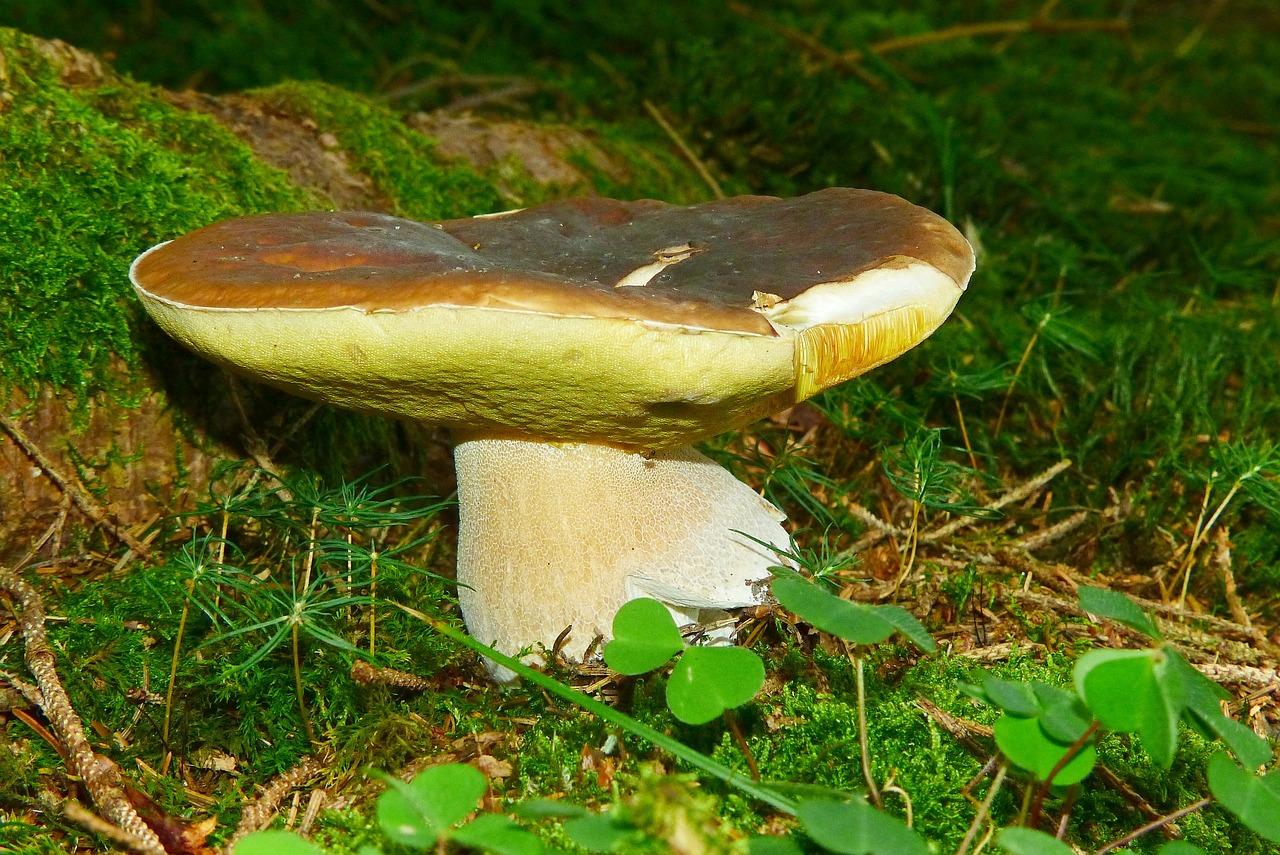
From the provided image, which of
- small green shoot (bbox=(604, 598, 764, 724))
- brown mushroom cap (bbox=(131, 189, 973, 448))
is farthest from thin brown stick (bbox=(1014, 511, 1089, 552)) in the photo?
small green shoot (bbox=(604, 598, 764, 724))

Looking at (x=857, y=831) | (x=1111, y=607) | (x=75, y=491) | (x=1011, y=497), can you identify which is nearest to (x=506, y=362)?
(x=857, y=831)

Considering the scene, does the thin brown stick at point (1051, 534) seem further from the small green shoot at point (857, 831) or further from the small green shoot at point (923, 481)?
the small green shoot at point (857, 831)

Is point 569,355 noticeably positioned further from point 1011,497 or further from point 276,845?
point 1011,497

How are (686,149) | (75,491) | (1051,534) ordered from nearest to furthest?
1. (75,491)
2. (1051,534)
3. (686,149)

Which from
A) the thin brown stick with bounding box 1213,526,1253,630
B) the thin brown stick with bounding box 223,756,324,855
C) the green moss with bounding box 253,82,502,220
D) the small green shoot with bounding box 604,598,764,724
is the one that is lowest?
the thin brown stick with bounding box 1213,526,1253,630

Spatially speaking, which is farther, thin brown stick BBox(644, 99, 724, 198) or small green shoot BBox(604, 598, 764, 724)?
thin brown stick BBox(644, 99, 724, 198)

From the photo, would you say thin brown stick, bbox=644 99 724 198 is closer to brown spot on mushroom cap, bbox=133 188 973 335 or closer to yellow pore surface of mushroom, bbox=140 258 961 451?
brown spot on mushroom cap, bbox=133 188 973 335

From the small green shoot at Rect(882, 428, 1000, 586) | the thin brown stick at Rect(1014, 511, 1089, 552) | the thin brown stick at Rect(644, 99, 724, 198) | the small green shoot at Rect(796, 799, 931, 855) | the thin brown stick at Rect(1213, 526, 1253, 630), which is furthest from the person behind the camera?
the thin brown stick at Rect(644, 99, 724, 198)

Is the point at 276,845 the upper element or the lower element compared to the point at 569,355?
lower
